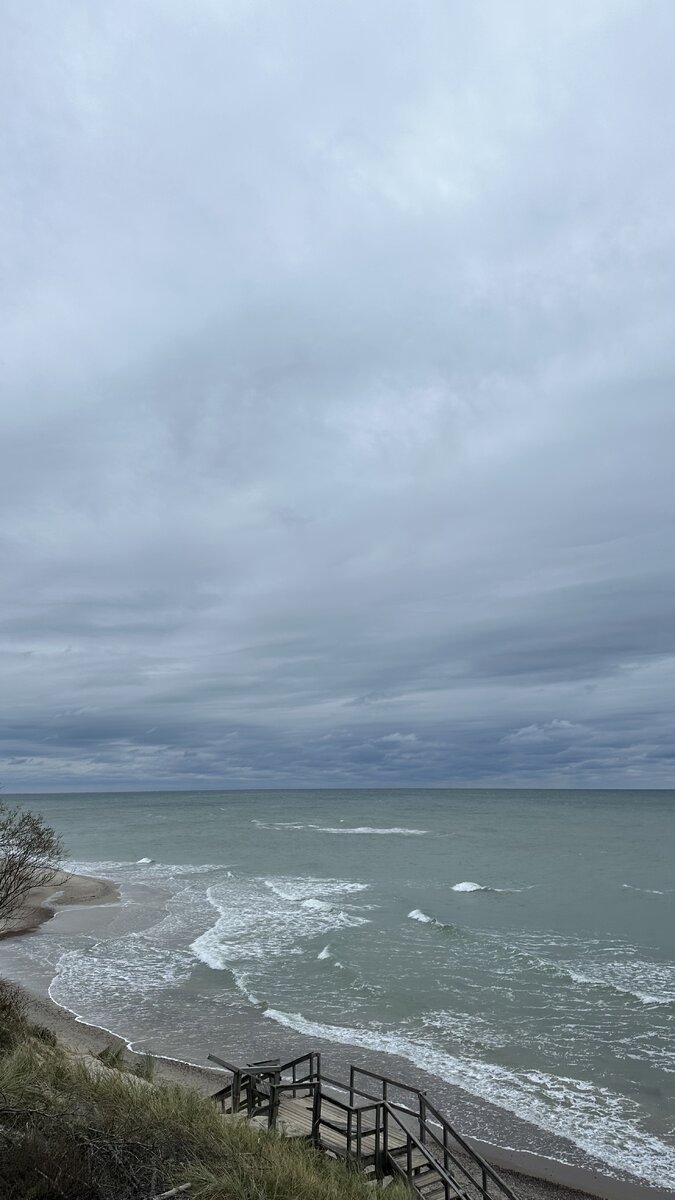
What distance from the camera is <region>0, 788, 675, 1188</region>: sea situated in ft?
54.3

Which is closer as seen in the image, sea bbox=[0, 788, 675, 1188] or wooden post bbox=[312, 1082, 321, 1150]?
wooden post bbox=[312, 1082, 321, 1150]

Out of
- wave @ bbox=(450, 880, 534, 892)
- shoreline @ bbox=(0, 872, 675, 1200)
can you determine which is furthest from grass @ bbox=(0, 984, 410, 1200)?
wave @ bbox=(450, 880, 534, 892)

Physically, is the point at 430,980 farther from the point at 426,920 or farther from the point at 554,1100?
the point at 426,920

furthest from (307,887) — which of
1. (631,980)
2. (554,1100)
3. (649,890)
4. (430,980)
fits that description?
(554,1100)

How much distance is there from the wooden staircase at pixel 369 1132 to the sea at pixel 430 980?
3.44 meters

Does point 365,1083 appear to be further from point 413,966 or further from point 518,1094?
point 413,966

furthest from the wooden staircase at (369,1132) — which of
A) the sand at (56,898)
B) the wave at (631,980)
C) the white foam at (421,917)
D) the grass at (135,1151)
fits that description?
the sand at (56,898)

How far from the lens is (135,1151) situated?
838cm

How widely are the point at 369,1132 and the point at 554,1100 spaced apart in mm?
6857

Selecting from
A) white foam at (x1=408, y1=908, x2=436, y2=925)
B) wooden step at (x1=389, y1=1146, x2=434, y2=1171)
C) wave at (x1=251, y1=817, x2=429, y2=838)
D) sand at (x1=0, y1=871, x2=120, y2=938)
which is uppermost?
wooden step at (x1=389, y1=1146, x2=434, y2=1171)

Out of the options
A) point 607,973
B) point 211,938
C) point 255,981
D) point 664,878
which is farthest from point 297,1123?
point 664,878

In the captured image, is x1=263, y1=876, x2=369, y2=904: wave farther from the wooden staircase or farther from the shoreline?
the wooden staircase

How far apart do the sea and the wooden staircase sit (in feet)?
11.3

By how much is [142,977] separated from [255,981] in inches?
148
